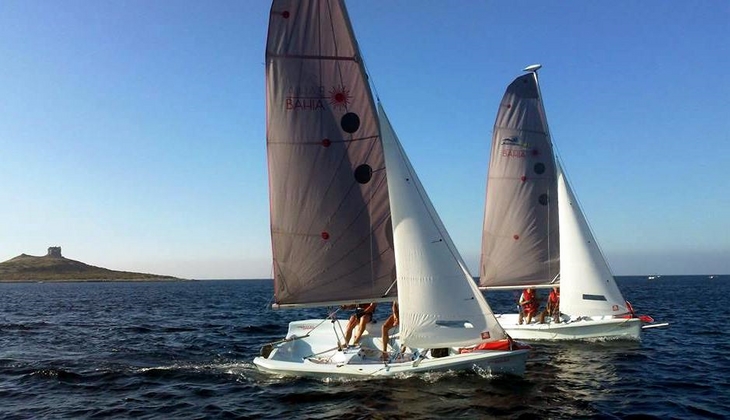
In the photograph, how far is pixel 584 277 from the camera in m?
22.8

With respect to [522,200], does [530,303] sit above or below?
below

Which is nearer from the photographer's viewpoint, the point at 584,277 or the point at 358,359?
the point at 358,359

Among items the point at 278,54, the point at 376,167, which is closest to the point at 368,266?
the point at 376,167

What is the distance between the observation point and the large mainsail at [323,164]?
14.9 m

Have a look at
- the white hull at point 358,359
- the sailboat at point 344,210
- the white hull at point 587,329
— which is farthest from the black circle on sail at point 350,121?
the white hull at point 587,329

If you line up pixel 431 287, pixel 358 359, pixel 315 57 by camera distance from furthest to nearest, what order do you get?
pixel 358 359
pixel 315 57
pixel 431 287

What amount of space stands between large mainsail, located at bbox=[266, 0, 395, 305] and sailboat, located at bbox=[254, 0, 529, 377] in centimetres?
3

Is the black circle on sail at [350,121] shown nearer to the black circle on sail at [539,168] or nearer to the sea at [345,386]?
the sea at [345,386]

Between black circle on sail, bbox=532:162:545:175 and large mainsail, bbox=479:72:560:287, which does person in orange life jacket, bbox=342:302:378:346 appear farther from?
black circle on sail, bbox=532:162:545:175

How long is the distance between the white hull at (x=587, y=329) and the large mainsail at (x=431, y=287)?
10069 millimetres

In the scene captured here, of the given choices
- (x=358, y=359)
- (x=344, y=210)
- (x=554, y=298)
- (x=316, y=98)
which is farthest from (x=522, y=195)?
(x=316, y=98)

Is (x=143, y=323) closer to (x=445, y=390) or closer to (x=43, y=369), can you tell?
(x=43, y=369)

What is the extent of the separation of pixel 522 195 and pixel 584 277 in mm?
5028

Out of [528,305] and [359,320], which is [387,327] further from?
[528,305]
